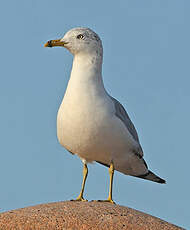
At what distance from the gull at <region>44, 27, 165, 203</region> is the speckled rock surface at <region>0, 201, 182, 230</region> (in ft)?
3.59

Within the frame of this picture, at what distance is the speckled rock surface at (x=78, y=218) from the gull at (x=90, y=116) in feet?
3.59

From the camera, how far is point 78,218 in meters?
10.1

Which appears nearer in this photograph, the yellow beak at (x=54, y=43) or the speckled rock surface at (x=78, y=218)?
the speckled rock surface at (x=78, y=218)

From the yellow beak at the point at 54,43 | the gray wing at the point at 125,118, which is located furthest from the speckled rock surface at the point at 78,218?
the yellow beak at the point at 54,43

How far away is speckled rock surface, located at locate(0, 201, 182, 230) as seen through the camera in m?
10.0

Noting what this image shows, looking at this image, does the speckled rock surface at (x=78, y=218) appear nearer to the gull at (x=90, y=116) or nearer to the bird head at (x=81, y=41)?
the gull at (x=90, y=116)

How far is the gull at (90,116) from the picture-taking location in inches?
447

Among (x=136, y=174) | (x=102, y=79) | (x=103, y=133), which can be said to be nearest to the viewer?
(x=103, y=133)

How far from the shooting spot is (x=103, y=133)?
448 inches

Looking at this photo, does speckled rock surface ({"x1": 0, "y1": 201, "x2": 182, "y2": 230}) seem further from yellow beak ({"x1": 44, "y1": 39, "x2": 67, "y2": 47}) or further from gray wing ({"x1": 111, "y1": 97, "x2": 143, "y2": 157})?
yellow beak ({"x1": 44, "y1": 39, "x2": 67, "y2": 47})

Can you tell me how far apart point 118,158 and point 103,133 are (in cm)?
94

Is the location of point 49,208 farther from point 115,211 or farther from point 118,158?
point 118,158

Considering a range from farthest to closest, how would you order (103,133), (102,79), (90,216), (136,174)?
(136,174) < (102,79) < (103,133) < (90,216)

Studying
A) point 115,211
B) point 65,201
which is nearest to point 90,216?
point 115,211
